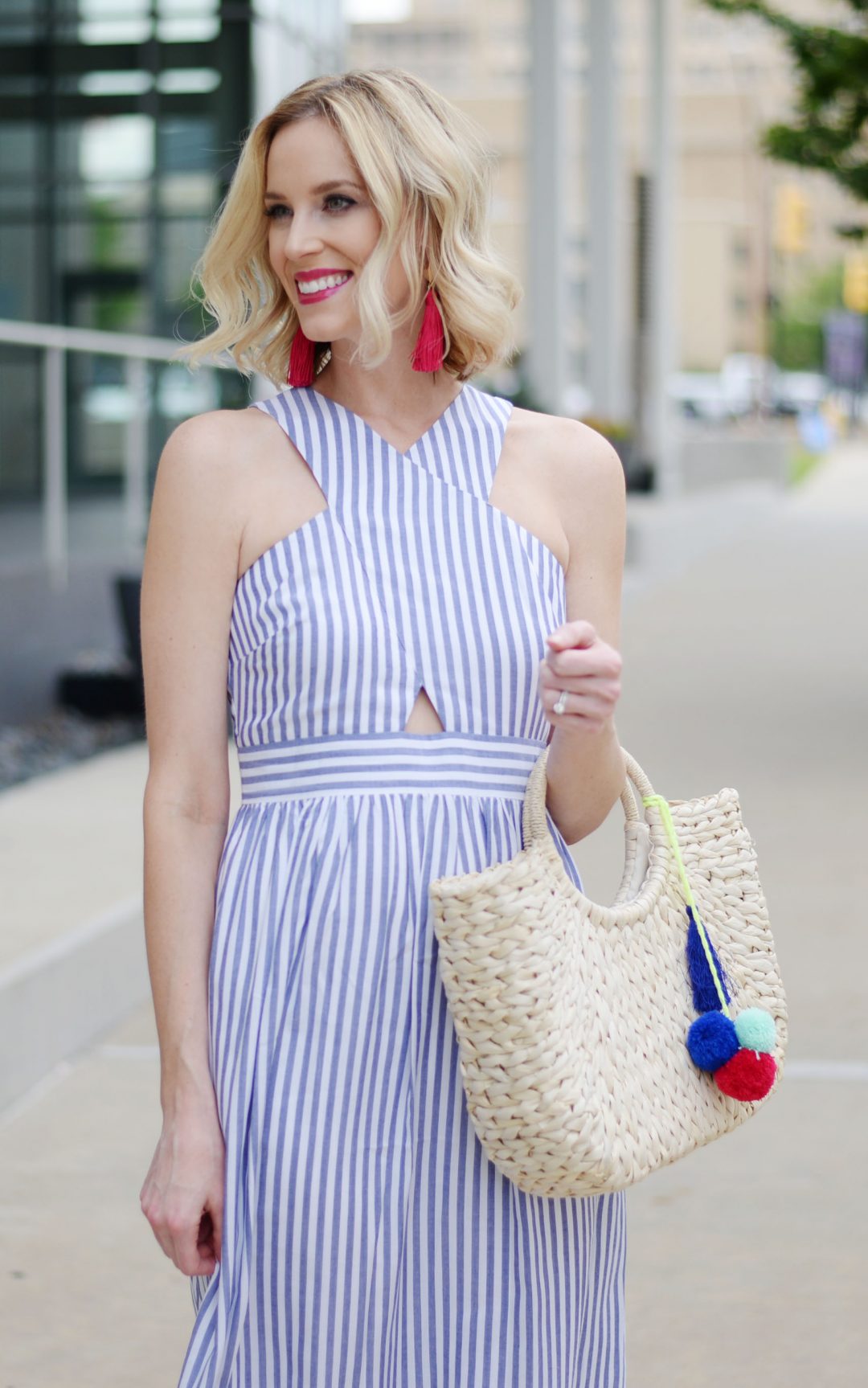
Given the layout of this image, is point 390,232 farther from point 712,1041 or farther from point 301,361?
point 712,1041

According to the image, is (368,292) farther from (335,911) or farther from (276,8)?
(276,8)

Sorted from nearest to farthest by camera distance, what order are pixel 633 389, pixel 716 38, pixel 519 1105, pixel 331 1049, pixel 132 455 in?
pixel 519 1105, pixel 331 1049, pixel 132 455, pixel 633 389, pixel 716 38

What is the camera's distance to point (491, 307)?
2182 millimetres

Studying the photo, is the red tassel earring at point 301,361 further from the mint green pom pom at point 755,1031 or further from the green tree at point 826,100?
the green tree at point 826,100

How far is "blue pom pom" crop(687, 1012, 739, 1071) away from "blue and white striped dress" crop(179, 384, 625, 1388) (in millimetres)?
225

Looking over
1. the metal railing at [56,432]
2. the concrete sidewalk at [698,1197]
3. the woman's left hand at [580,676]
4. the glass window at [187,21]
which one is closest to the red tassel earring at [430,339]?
the woman's left hand at [580,676]

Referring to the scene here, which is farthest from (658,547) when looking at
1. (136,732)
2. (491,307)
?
(491,307)

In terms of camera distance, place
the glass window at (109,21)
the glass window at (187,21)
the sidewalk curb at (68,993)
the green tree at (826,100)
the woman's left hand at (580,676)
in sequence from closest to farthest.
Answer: the woman's left hand at (580,676), the sidewalk curb at (68,993), the green tree at (826,100), the glass window at (187,21), the glass window at (109,21)

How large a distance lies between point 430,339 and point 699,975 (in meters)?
0.73

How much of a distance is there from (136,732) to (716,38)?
445ft

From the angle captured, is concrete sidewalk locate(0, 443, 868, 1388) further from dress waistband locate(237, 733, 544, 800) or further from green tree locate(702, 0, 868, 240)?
green tree locate(702, 0, 868, 240)

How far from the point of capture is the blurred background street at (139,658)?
3.92 meters

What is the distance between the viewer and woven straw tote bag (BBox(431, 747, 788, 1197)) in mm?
1905

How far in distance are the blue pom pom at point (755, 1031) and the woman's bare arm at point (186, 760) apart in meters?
0.55
